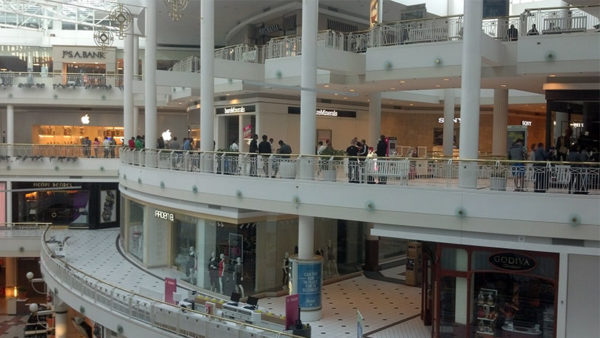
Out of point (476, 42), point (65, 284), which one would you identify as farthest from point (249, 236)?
point (476, 42)

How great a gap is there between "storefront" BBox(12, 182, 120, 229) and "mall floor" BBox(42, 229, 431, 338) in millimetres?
6555

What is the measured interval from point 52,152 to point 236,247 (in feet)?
64.5

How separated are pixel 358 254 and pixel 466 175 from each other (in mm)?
10447

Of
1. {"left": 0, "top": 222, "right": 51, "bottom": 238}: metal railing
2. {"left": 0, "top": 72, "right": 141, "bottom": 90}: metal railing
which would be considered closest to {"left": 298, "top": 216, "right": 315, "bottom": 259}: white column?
{"left": 0, "top": 222, "right": 51, "bottom": 238}: metal railing

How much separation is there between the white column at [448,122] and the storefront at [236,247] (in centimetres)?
734

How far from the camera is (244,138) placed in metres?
29.1

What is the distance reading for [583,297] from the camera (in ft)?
42.7

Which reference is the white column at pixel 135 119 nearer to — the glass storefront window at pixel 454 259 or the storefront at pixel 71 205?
the storefront at pixel 71 205

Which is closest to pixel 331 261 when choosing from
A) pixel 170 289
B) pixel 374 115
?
pixel 170 289

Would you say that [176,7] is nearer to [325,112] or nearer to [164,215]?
[164,215]

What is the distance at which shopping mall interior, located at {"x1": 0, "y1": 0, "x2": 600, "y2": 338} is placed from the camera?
13570 mm

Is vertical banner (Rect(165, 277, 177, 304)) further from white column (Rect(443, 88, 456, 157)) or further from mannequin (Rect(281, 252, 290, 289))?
white column (Rect(443, 88, 456, 157))

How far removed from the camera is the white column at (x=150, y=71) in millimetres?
24266

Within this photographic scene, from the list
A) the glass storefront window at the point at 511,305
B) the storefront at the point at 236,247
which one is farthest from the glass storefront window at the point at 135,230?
the glass storefront window at the point at 511,305
